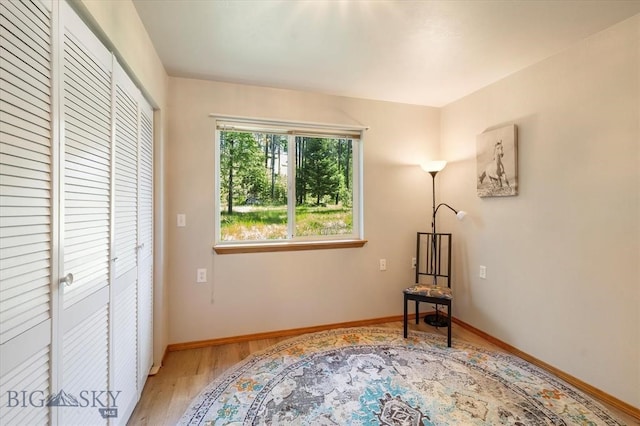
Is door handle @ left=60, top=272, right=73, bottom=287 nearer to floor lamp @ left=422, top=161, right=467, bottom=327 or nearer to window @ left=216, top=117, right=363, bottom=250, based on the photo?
window @ left=216, top=117, right=363, bottom=250

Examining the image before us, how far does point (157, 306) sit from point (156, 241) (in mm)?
493

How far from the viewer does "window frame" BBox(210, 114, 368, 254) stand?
2.52 m

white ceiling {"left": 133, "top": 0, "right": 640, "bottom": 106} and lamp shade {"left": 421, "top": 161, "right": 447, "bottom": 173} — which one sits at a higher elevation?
white ceiling {"left": 133, "top": 0, "right": 640, "bottom": 106}

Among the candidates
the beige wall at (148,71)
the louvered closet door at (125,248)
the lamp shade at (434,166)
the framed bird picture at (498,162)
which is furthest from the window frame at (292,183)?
the framed bird picture at (498,162)

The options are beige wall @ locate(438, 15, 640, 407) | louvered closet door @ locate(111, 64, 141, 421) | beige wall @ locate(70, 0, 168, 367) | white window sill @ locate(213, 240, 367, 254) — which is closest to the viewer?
beige wall @ locate(70, 0, 168, 367)

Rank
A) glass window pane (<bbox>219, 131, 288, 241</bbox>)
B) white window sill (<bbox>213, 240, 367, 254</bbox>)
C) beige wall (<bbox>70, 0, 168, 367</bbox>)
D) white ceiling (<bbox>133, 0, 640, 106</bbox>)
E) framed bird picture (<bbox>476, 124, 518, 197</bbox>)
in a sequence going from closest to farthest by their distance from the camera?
beige wall (<bbox>70, 0, 168, 367</bbox>)
white ceiling (<bbox>133, 0, 640, 106</bbox>)
framed bird picture (<bbox>476, 124, 518, 197</bbox>)
white window sill (<bbox>213, 240, 367, 254</bbox>)
glass window pane (<bbox>219, 131, 288, 241</bbox>)

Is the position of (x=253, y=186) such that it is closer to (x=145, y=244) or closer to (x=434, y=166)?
(x=145, y=244)

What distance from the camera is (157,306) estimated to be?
2139mm

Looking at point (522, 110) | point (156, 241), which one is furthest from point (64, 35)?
point (522, 110)

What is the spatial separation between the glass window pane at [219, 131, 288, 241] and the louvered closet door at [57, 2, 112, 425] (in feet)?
4.18

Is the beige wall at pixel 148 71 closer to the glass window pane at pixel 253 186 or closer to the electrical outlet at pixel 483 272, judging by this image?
the glass window pane at pixel 253 186

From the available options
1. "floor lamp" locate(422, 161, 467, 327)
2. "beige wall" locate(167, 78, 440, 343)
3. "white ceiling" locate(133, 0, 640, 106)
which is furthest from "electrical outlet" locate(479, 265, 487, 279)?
"white ceiling" locate(133, 0, 640, 106)

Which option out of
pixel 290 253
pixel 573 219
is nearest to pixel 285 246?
pixel 290 253

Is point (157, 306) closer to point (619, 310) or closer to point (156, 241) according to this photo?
point (156, 241)
